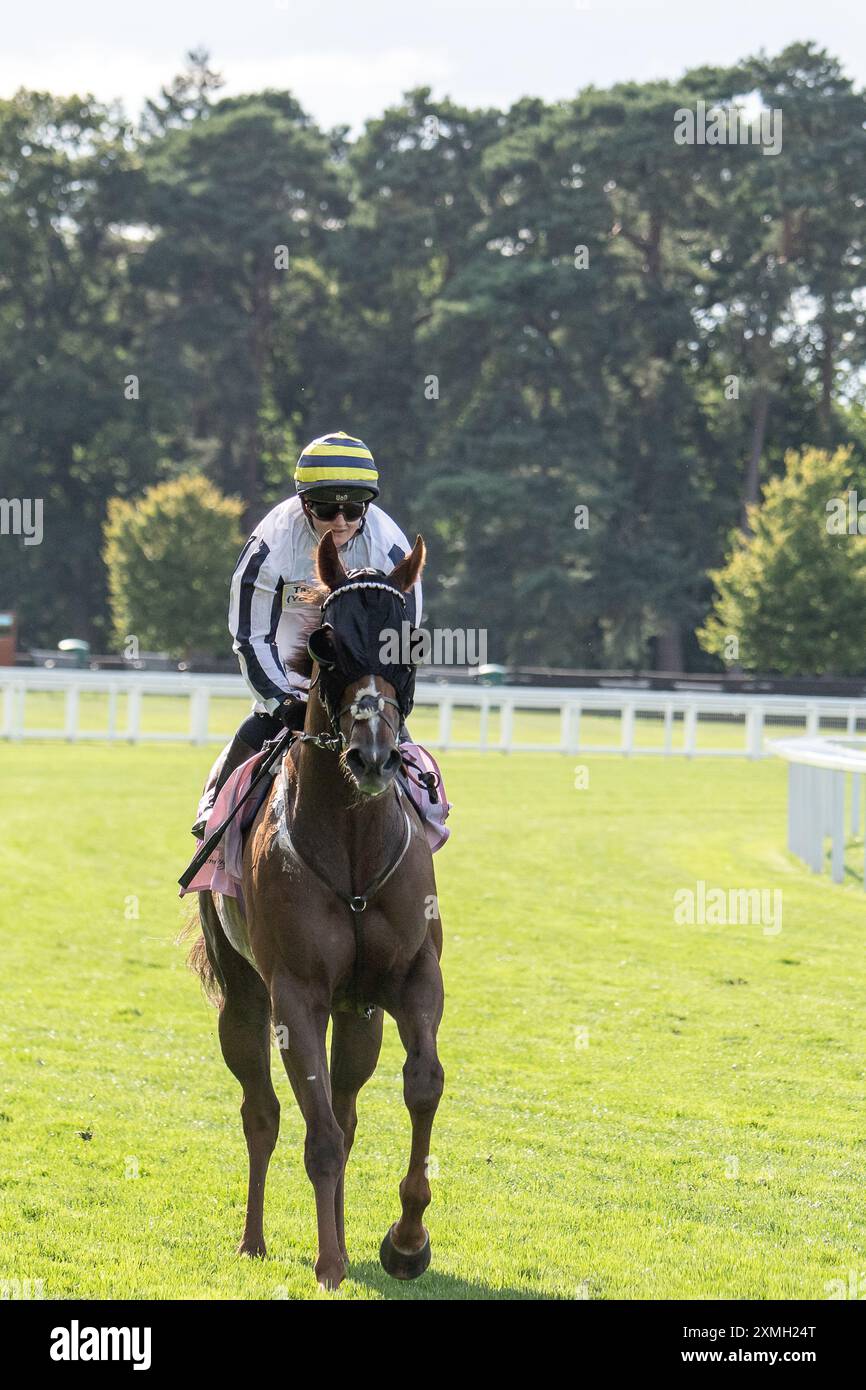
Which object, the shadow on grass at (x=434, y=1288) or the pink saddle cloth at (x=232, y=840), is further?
the pink saddle cloth at (x=232, y=840)

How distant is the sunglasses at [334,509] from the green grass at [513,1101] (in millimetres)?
2276

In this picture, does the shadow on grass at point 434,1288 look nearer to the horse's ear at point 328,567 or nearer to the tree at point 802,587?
the horse's ear at point 328,567

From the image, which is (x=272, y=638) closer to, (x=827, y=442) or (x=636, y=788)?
(x=636, y=788)

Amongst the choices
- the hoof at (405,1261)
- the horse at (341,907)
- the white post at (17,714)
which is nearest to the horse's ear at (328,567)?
the horse at (341,907)

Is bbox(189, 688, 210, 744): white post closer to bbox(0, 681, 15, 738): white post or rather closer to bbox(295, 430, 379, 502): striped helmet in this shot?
bbox(0, 681, 15, 738): white post

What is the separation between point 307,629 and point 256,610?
1.67 ft

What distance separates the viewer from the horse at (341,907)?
5.12m

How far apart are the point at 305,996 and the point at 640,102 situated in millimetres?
62050

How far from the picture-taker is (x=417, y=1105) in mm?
5297

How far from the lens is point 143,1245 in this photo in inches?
222

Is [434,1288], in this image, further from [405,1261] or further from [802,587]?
[802,587]

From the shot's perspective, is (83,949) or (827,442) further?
(827,442)
